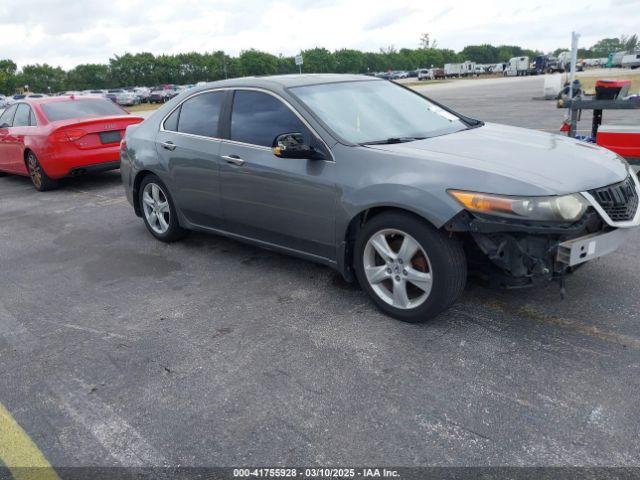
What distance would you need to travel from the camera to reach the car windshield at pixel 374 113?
4137 mm

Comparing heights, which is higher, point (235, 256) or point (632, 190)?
point (632, 190)

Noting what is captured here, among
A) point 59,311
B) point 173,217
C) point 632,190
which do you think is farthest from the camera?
point 173,217

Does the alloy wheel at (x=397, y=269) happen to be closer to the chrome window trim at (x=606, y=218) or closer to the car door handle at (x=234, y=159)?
the chrome window trim at (x=606, y=218)

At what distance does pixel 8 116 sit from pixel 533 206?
994 cm

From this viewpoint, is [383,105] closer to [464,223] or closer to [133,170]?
[464,223]

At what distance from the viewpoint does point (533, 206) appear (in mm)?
3182

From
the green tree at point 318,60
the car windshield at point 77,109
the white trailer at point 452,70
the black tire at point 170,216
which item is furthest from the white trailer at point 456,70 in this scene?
the black tire at point 170,216

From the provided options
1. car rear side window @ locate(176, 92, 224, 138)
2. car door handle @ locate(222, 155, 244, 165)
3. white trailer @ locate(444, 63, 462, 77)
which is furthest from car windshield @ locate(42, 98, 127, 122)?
white trailer @ locate(444, 63, 462, 77)

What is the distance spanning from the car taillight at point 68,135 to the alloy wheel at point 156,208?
3656mm

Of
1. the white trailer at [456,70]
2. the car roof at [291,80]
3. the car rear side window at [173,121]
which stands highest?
the car roof at [291,80]

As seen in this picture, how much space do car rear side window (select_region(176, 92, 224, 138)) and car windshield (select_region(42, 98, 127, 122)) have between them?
4761 millimetres

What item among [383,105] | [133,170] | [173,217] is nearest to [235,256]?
[173,217]

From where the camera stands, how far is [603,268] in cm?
451

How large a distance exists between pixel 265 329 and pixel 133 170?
2870mm
